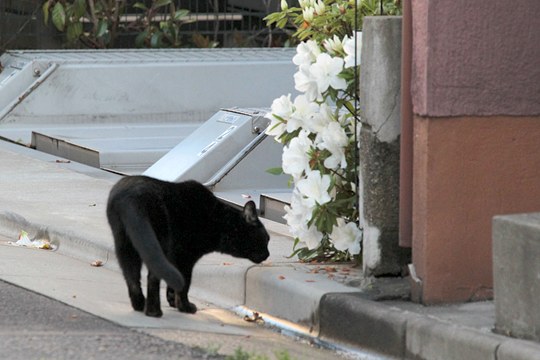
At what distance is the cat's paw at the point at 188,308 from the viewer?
22.8ft

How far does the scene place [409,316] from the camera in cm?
603

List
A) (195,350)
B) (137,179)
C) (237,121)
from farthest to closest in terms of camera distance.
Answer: (237,121) → (137,179) → (195,350)

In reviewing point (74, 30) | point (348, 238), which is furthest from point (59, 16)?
point (348, 238)

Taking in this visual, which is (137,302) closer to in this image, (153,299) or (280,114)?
(153,299)

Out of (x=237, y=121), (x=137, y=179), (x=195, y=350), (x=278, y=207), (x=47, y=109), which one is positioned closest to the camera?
(x=195, y=350)

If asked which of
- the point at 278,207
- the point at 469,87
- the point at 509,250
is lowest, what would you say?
the point at 278,207

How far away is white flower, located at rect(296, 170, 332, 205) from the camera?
7.06 m

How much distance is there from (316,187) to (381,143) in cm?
56

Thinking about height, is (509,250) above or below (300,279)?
above

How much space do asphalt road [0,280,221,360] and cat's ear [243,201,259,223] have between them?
111cm

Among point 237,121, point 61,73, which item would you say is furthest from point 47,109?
point 237,121

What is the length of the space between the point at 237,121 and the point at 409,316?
4.84 meters

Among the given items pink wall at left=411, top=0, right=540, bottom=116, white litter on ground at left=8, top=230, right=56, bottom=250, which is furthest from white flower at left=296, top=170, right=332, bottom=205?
white litter on ground at left=8, top=230, right=56, bottom=250

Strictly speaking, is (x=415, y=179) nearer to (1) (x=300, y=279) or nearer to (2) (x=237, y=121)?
(1) (x=300, y=279)
